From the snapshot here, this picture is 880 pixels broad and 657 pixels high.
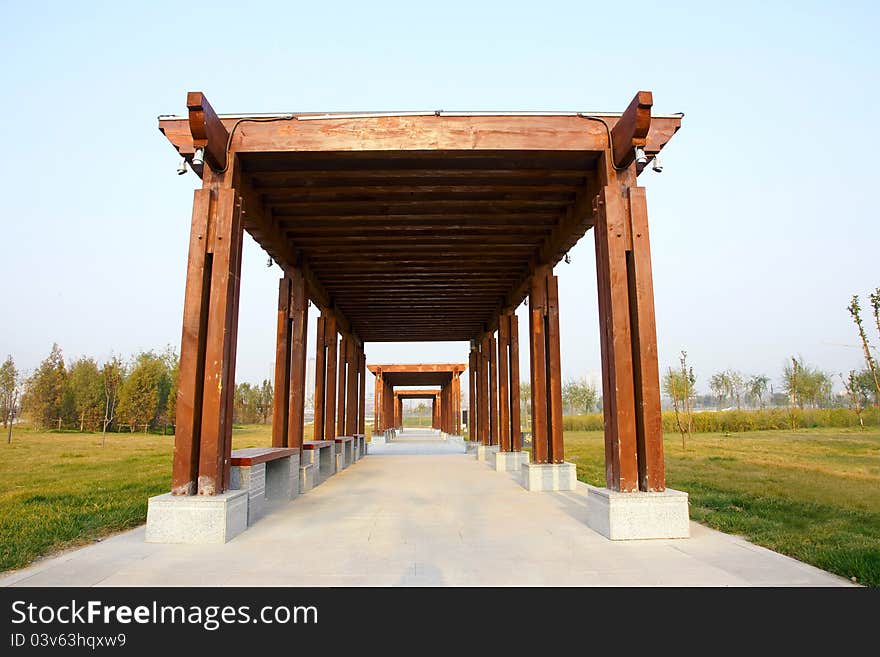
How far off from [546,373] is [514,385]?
6.97 ft

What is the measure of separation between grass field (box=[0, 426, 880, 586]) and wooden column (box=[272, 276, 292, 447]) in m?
2.24

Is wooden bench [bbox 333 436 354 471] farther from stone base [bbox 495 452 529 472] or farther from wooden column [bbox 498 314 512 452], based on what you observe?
wooden column [bbox 498 314 512 452]

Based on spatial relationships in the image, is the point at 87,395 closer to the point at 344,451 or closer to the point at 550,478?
the point at 344,451

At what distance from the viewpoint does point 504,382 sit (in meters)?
12.7

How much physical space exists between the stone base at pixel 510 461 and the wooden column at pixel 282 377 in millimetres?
5321

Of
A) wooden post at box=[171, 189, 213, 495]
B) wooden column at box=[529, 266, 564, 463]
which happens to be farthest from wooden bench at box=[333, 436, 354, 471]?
wooden post at box=[171, 189, 213, 495]

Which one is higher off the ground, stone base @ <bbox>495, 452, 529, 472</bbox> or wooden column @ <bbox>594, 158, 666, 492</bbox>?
wooden column @ <bbox>594, 158, 666, 492</bbox>

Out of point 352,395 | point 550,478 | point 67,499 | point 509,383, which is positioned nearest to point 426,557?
point 550,478

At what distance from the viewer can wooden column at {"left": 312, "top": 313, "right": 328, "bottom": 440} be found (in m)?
11.6

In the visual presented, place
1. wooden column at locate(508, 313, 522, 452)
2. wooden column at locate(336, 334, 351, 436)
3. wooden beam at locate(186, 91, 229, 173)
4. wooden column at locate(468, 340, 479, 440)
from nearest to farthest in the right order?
1. wooden beam at locate(186, 91, 229, 173)
2. wooden column at locate(508, 313, 522, 452)
3. wooden column at locate(336, 334, 351, 436)
4. wooden column at locate(468, 340, 479, 440)

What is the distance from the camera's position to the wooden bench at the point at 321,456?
32.2 feet

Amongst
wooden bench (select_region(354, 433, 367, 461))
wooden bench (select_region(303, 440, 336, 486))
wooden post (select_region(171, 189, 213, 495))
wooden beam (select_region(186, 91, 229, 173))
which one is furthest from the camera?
wooden bench (select_region(354, 433, 367, 461))

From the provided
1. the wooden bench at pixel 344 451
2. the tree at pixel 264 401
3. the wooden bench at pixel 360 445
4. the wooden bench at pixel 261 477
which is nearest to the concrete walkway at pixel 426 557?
the wooden bench at pixel 261 477
